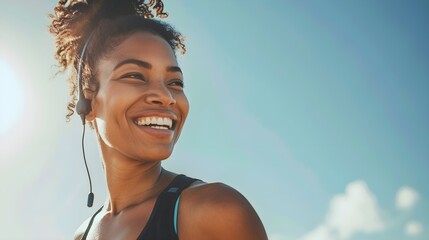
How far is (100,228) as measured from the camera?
3922 millimetres

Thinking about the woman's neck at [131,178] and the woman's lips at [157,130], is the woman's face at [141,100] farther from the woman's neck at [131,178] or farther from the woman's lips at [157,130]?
the woman's neck at [131,178]

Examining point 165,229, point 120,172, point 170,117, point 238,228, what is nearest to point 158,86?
point 170,117

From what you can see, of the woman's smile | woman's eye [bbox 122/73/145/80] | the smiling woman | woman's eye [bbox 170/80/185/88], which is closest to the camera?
the smiling woman

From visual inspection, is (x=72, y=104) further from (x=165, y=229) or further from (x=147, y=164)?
(x=165, y=229)

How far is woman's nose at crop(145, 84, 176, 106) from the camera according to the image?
10.9ft

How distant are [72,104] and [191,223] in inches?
103

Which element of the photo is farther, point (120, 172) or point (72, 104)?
point (72, 104)

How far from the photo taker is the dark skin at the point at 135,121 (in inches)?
131

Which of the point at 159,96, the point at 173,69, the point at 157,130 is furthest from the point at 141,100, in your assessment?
the point at 173,69

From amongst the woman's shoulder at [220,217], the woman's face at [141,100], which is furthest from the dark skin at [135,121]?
the woman's shoulder at [220,217]

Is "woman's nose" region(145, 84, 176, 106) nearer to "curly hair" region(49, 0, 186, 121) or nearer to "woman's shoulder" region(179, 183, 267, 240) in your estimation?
"curly hair" region(49, 0, 186, 121)

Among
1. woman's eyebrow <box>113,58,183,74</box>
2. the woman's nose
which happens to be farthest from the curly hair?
the woman's nose

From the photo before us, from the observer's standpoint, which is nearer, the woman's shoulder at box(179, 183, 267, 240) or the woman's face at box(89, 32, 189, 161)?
the woman's shoulder at box(179, 183, 267, 240)

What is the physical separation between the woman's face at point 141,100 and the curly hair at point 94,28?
0.16 metres
